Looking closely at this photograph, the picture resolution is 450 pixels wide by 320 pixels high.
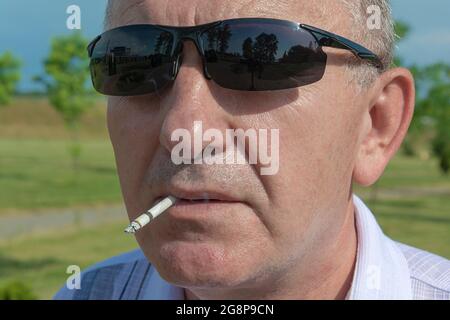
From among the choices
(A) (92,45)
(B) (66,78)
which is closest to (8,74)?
(B) (66,78)

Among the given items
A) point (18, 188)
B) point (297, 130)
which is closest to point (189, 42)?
point (297, 130)

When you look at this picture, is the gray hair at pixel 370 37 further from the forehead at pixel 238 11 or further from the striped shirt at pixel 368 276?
the striped shirt at pixel 368 276

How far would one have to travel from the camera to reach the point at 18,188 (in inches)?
870

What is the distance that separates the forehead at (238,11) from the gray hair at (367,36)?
0.04 m

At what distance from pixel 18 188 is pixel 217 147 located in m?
22.1

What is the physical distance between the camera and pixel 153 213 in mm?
1492

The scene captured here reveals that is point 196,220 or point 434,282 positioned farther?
point 434,282

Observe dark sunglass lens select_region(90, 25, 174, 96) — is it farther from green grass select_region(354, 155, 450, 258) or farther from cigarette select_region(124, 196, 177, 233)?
green grass select_region(354, 155, 450, 258)

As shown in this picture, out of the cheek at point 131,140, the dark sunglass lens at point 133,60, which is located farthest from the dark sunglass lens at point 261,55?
the cheek at point 131,140

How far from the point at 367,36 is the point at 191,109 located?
2.07 feet

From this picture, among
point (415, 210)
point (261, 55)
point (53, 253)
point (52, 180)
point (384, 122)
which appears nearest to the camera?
point (261, 55)

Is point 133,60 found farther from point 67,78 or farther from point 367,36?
point 67,78

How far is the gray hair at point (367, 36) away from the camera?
170 cm
